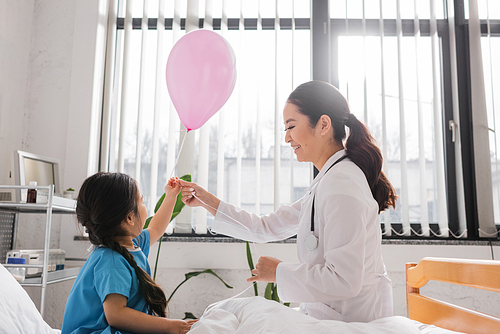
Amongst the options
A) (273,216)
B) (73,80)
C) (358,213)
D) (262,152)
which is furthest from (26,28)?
(358,213)

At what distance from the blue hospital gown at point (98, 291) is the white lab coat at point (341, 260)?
1.37 feet

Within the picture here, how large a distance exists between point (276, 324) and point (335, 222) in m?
0.34

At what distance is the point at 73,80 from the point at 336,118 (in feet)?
5.83

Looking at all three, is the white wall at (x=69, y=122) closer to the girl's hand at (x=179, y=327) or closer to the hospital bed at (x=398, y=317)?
the hospital bed at (x=398, y=317)

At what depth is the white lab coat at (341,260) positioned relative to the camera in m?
1.00

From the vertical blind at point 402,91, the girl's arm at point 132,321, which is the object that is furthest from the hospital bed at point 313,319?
the vertical blind at point 402,91

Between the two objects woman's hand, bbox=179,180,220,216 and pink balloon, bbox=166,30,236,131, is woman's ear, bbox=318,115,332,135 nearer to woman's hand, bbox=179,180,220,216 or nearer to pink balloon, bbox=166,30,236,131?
pink balloon, bbox=166,30,236,131

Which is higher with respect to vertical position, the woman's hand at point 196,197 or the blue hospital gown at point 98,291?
the woman's hand at point 196,197

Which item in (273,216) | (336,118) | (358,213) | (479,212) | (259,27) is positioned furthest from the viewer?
(259,27)

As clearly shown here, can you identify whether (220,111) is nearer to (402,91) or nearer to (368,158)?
(402,91)

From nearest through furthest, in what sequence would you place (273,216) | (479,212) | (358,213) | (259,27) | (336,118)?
(358,213) → (336,118) → (273,216) → (479,212) → (259,27)

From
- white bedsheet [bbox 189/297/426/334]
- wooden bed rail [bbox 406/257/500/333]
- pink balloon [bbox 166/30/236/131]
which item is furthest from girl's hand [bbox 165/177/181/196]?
wooden bed rail [bbox 406/257/500/333]

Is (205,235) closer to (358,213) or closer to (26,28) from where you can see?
(358,213)

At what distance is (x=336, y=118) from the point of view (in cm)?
129
